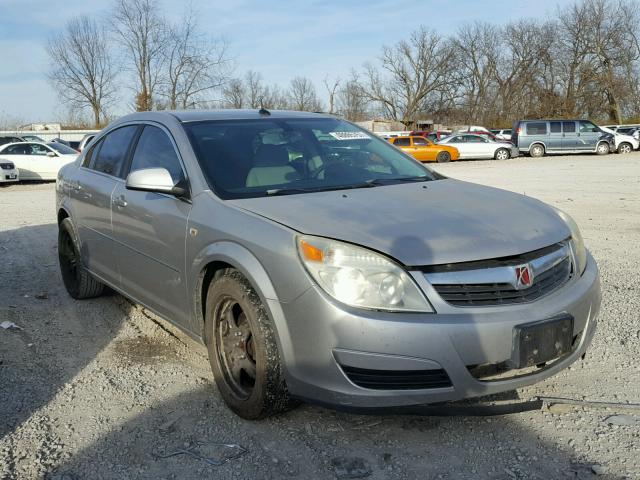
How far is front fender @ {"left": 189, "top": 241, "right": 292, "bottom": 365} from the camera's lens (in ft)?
9.58

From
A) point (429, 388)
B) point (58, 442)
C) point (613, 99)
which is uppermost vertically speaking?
point (613, 99)

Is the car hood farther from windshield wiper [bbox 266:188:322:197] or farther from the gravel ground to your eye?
the gravel ground

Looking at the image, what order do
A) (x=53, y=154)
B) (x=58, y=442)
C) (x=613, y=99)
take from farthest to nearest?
(x=613, y=99) → (x=53, y=154) → (x=58, y=442)

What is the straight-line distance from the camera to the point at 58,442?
3.11 m

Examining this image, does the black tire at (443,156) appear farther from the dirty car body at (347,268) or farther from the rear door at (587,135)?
the dirty car body at (347,268)

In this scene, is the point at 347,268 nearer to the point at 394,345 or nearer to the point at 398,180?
the point at 394,345

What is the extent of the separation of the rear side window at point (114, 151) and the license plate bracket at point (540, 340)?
3091mm

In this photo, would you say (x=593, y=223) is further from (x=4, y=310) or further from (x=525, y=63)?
(x=525, y=63)

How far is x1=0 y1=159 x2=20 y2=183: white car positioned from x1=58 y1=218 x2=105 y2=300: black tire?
16.0 meters

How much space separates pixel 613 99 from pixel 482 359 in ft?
218

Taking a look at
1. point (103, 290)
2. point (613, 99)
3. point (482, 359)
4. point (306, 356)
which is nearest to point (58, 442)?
point (306, 356)

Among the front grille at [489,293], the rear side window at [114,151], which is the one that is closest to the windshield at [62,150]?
the rear side window at [114,151]

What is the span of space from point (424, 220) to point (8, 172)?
1995 cm

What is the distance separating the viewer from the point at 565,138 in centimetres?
3134
